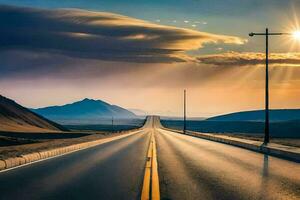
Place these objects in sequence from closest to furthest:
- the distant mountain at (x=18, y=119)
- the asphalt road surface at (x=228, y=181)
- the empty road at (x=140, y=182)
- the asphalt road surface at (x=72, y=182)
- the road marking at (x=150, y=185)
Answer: the road marking at (x=150, y=185) → the asphalt road surface at (x=72, y=182) → the empty road at (x=140, y=182) → the asphalt road surface at (x=228, y=181) → the distant mountain at (x=18, y=119)

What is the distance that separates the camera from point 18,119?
118 metres

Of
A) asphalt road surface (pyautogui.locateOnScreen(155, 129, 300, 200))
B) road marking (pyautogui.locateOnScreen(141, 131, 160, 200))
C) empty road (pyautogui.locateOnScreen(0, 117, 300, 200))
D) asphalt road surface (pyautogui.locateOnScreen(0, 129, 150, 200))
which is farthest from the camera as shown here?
asphalt road surface (pyautogui.locateOnScreen(155, 129, 300, 200))

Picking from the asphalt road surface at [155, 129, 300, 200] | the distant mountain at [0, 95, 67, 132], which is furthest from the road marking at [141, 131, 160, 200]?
the distant mountain at [0, 95, 67, 132]

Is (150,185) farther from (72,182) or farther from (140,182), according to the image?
(72,182)

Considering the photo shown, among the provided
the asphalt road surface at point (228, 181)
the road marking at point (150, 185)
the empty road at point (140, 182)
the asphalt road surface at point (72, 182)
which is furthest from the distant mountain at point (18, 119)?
the road marking at point (150, 185)

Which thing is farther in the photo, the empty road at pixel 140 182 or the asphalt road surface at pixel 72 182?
the empty road at pixel 140 182

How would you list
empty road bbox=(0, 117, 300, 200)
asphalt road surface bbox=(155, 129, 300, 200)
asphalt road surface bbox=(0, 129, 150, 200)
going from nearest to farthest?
1. asphalt road surface bbox=(0, 129, 150, 200)
2. empty road bbox=(0, 117, 300, 200)
3. asphalt road surface bbox=(155, 129, 300, 200)

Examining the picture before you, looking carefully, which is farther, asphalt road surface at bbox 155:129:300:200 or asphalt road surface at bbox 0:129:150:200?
asphalt road surface at bbox 155:129:300:200

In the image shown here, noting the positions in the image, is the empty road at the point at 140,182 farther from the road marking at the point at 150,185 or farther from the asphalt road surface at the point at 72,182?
the road marking at the point at 150,185

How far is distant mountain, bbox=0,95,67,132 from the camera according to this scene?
107m

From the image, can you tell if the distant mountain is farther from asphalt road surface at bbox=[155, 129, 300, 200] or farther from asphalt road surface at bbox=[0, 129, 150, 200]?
asphalt road surface at bbox=[155, 129, 300, 200]

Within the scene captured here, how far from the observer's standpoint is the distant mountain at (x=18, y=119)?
10694cm

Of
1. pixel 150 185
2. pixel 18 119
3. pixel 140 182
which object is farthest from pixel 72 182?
pixel 18 119

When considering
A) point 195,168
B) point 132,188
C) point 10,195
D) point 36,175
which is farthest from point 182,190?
point 195,168
